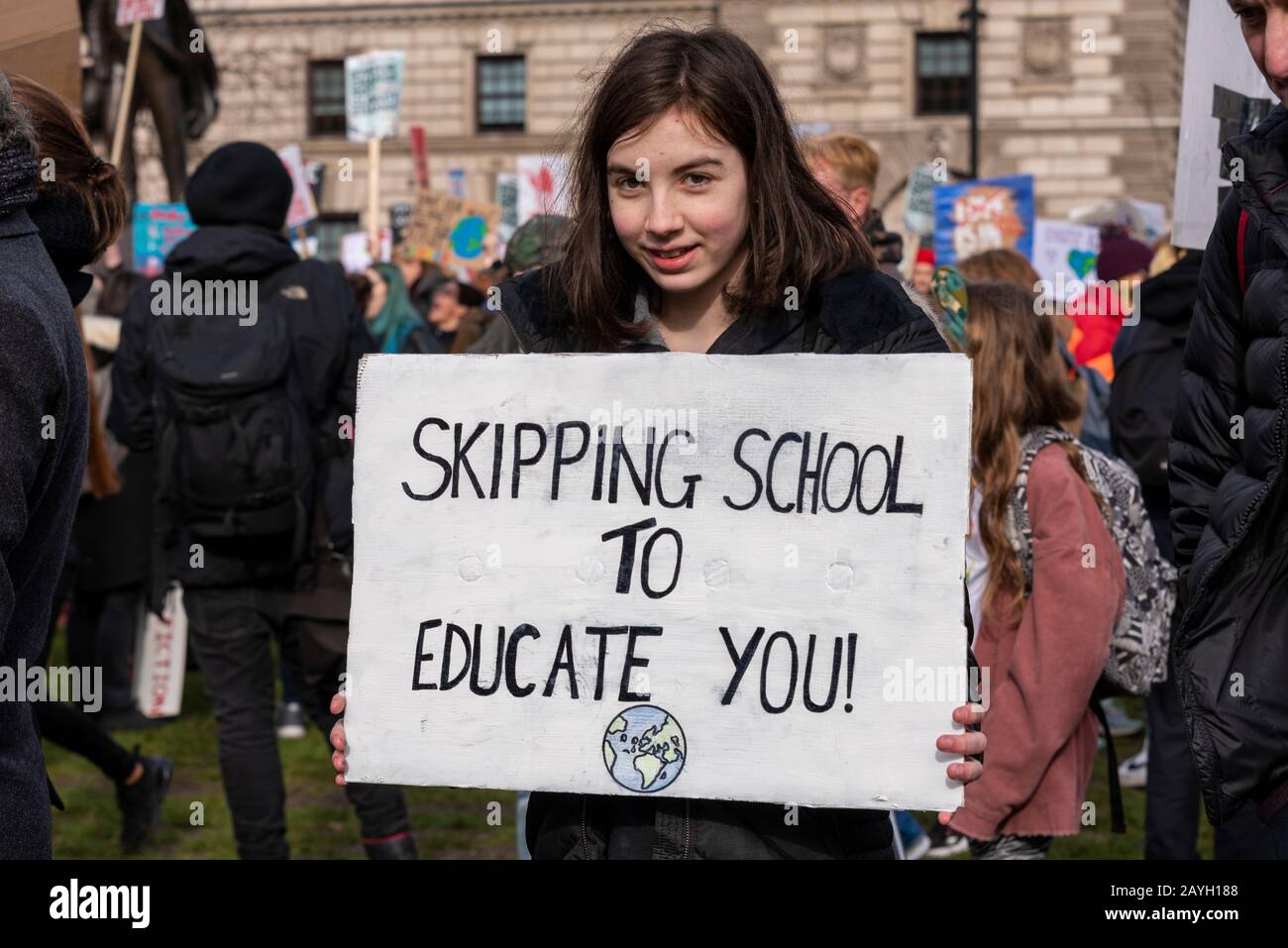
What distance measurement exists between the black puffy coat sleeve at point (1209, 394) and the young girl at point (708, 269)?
2.13ft

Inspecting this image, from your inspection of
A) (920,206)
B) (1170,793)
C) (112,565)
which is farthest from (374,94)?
(1170,793)

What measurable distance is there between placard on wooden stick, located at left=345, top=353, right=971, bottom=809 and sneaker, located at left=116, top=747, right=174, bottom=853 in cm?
398

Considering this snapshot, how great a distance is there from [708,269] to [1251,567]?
0.98 metres

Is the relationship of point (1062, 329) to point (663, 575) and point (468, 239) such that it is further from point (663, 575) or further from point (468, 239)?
point (468, 239)

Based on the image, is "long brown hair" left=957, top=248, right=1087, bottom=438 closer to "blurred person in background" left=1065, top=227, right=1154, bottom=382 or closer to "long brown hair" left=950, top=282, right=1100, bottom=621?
"long brown hair" left=950, top=282, right=1100, bottom=621

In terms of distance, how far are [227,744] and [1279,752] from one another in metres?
3.42

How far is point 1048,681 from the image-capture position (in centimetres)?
388

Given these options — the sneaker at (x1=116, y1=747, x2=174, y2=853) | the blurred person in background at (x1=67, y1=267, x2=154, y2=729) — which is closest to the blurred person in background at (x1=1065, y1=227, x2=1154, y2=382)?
the blurred person in background at (x1=67, y1=267, x2=154, y2=729)

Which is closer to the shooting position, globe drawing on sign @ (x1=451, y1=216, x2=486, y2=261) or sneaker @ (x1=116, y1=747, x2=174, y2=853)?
sneaker @ (x1=116, y1=747, x2=174, y2=853)

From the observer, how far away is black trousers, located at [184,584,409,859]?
5.13m

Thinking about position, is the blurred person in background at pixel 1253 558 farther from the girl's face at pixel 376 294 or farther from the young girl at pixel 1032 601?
the girl's face at pixel 376 294

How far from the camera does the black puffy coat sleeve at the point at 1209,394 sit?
2.86 m

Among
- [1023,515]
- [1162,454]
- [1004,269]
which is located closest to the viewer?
[1023,515]
